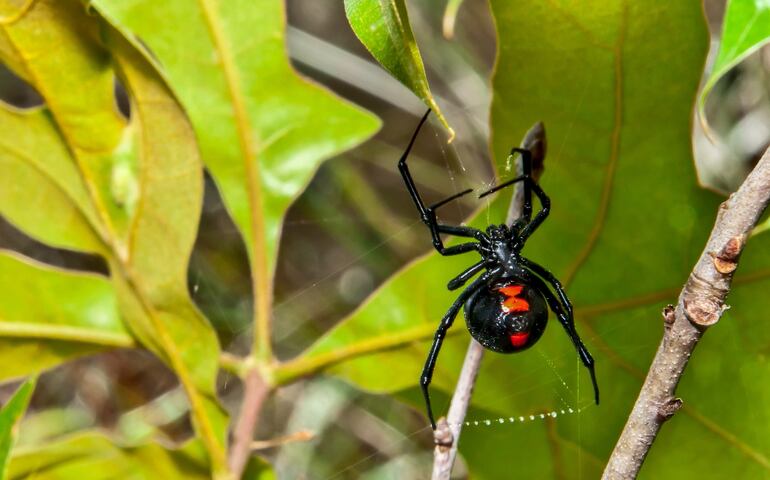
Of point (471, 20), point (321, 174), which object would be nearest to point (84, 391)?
point (321, 174)

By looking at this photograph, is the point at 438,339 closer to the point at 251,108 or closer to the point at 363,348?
the point at 363,348

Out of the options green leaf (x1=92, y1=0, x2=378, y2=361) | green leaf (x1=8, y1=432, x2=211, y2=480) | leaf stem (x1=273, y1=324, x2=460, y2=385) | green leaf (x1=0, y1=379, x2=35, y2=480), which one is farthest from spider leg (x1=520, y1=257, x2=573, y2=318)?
green leaf (x1=0, y1=379, x2=35, y2=480)

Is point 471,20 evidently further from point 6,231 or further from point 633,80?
point 633,80

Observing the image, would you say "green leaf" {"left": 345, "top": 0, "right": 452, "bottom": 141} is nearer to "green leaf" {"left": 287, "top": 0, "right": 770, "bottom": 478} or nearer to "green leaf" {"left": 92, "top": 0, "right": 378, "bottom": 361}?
"green leaf" {"left": 287, "top": 0, "right": 770, "bottom": 478}

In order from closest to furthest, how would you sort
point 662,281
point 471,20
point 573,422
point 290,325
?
point 662,281 < point 573,422 < point 290,325 < point 471,20

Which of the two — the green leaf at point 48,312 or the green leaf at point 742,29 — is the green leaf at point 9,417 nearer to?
the green leaf at point 48,312

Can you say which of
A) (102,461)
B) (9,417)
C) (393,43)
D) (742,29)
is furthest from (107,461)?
(742,29)
